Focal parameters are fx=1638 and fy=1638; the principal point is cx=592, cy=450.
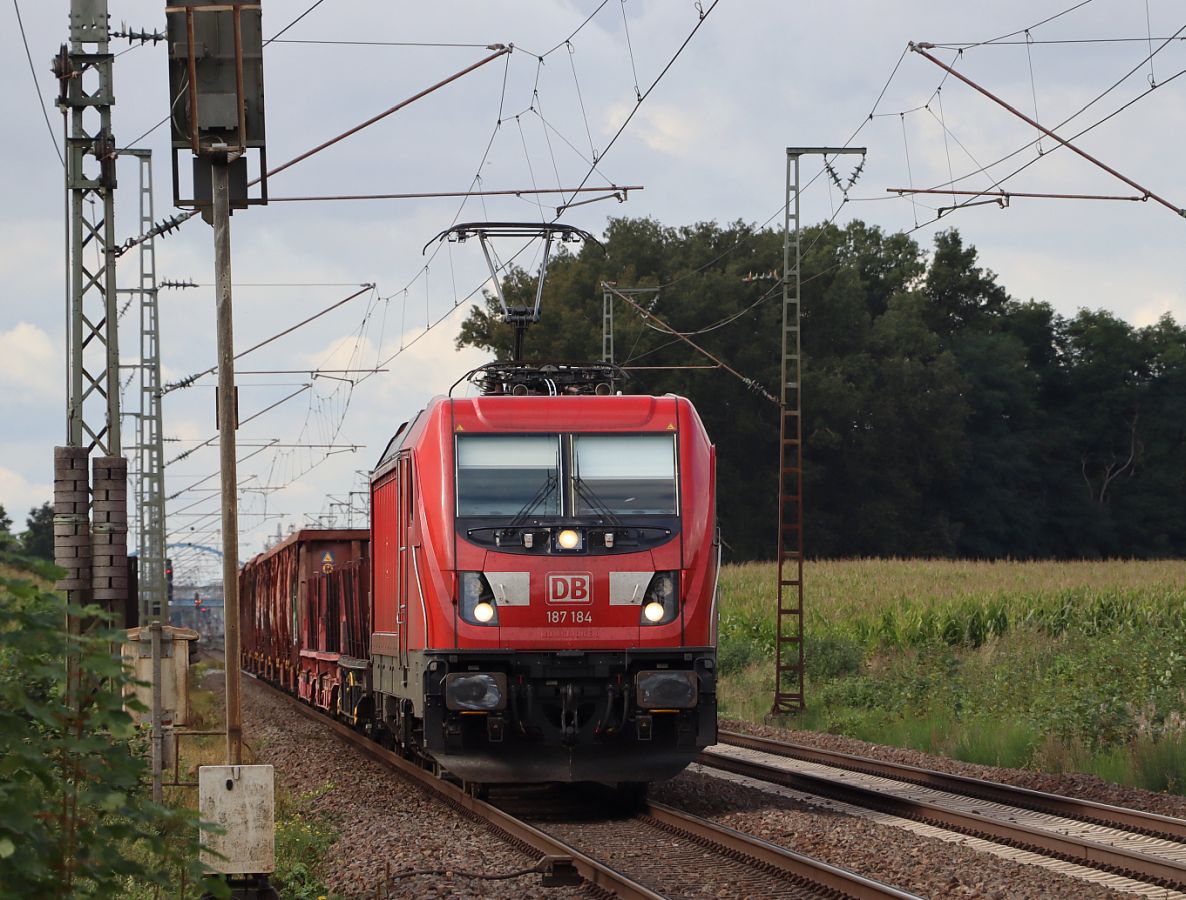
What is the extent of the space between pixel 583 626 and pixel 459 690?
1.13 m

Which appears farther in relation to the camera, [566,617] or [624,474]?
[624,474]

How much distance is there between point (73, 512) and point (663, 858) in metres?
7.53

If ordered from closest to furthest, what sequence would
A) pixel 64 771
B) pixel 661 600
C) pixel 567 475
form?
pixel 64 771 < pixel 661 600 < pixel 567 475

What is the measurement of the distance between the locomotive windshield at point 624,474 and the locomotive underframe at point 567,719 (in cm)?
123

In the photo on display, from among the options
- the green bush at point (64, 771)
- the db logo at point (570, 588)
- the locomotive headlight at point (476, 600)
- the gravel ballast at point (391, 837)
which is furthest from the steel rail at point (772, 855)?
the green bush at point (64, 771)

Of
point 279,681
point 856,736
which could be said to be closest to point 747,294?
point 279,681

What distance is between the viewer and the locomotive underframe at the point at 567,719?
1319cm

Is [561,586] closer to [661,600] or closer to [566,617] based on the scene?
[566,617]

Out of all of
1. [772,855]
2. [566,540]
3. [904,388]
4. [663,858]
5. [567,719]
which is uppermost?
[904,388]

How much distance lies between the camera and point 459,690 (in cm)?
1301

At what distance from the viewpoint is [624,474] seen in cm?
1384

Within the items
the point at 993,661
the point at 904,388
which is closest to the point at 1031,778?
the point at 993,661

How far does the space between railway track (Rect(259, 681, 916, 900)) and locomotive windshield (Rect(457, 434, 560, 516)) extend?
8.32ft

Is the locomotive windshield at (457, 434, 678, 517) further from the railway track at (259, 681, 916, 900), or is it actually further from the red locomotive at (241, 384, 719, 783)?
the railway track at (259, 681, 916, 900)
